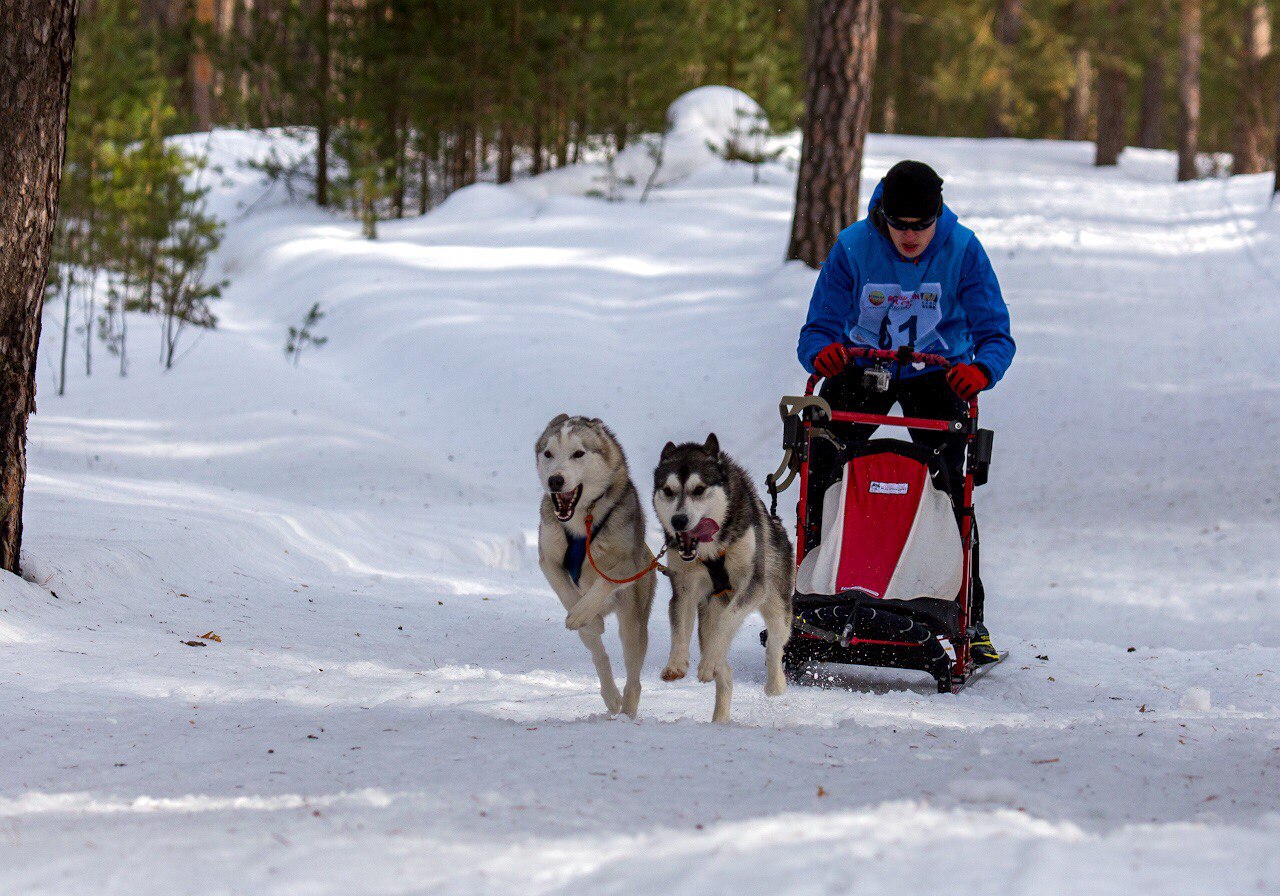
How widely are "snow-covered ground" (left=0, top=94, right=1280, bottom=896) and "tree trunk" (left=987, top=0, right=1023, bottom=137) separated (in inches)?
541

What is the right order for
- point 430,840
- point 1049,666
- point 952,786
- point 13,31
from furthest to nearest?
point 1049,666 → point 13,31 → point 952,786 → point 430,840

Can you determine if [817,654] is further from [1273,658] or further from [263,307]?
[263,307]

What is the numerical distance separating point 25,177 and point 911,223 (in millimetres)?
3607

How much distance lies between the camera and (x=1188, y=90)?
28.2 m

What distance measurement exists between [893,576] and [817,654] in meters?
0.48

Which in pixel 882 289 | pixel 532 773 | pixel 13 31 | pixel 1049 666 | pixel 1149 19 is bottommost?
pixel 1049 666

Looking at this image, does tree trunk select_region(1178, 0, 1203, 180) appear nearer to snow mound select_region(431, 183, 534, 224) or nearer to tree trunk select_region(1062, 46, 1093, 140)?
tree trunk select_region(1062, 46, 1093, 140)

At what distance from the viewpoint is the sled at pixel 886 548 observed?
5.43 metres

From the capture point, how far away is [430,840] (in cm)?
296

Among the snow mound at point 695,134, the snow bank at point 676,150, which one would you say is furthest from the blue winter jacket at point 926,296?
the snow mound at point 695,134

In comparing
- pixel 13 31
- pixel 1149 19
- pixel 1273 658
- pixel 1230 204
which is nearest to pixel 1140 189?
pixel 1230 204

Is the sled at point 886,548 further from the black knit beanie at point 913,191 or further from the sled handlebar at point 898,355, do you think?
the black knit beanie at point 913,191

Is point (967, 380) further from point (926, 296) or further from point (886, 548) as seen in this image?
point (886, 548)

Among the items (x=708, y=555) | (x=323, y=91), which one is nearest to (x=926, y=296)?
(x=708, y=555)
